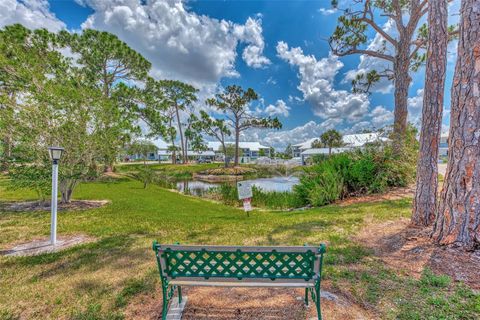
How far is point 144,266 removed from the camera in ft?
10.6

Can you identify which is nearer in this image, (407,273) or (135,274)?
(407,273)

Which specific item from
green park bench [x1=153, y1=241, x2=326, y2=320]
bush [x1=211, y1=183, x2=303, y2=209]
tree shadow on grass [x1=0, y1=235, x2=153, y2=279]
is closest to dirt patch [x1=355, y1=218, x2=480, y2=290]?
green park bench [x1=153, y1=241, x2=326, y2=320]

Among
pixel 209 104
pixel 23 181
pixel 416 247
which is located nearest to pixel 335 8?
pixel 416 247

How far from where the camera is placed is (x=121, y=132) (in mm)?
7992

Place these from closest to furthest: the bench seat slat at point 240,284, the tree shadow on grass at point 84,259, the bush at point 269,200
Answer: the bench seat slat at point 240,284
the tree shadow on grass at point 84,259
the bush at point 269,200

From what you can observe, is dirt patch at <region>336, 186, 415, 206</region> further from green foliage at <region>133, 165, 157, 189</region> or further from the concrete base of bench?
green foliage at <region>133, 165, 157, 189</region>

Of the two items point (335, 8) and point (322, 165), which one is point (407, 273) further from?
point (335, 8)

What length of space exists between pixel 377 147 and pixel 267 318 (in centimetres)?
840

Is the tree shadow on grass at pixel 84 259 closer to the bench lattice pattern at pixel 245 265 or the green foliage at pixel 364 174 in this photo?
the bench lattice pattern at pixel 245 265

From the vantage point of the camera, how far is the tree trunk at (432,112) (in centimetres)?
399

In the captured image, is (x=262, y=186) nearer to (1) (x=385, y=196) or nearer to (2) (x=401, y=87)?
(1) (x=385, y=196)

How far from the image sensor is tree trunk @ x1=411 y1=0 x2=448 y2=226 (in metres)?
3.99

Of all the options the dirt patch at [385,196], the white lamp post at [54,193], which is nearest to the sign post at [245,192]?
the dirt patch at [385,196]

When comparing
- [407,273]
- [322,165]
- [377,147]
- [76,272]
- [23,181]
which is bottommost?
[76,272]
